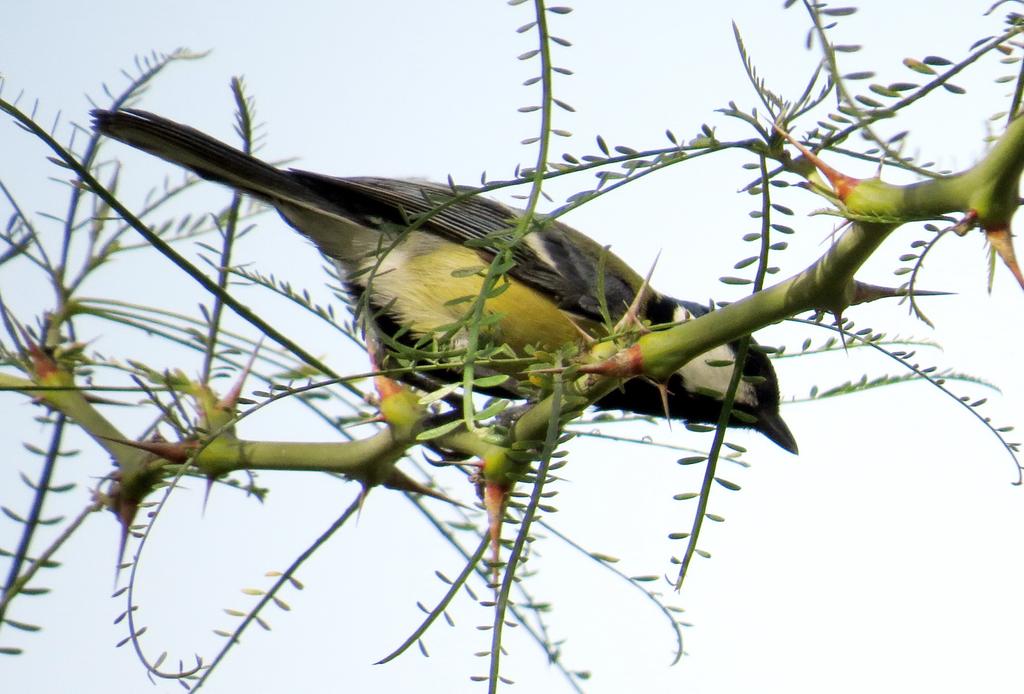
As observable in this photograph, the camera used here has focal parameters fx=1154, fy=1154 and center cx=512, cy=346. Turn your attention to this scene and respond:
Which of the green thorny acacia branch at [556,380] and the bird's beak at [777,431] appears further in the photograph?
the bird's beak at [777,431]

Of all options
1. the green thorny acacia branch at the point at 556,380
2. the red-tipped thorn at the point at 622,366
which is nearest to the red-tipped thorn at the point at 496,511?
the green thorny acacia branch at the point at 556,380

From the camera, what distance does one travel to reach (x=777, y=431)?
3748 mm

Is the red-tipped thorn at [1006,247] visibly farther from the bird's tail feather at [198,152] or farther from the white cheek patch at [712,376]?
→ the white cheek patch at [712,376]

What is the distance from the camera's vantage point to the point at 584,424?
72.8 inches

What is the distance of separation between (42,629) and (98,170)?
98 centimetres

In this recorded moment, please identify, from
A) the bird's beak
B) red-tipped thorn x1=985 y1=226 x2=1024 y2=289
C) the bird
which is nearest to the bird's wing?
the bird

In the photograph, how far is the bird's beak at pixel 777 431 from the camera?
3729 mm

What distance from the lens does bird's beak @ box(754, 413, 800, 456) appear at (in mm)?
3729

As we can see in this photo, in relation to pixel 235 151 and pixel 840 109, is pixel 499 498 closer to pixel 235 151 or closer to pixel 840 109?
pixel 840 109

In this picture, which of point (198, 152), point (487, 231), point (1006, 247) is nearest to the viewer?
point (1006, 247)

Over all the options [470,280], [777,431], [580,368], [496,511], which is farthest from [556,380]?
[777,431]

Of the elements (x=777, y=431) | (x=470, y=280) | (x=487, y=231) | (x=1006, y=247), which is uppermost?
(x=487, y=231)

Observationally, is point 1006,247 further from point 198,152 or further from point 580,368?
point 198,152

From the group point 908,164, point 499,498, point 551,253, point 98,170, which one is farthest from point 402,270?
point 908,164
